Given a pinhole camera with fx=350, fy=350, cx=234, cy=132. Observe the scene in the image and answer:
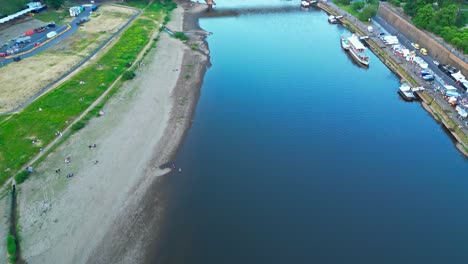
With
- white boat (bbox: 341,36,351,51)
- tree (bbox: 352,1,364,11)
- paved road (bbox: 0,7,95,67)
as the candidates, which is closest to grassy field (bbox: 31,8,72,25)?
paved road (bbox: 0,7,95,67)

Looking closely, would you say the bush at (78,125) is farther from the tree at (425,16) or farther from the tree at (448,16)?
the tree at (448,16)

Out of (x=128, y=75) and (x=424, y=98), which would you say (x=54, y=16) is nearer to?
(x=128, y=75)

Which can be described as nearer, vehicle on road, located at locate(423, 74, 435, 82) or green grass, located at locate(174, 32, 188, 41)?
vehicle on road, located at locate(423, 74, 435, 82)

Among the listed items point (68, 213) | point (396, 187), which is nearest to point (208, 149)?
point (68, 213)

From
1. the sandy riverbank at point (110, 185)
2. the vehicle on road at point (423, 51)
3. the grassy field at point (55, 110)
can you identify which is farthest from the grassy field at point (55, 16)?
the vehicle on road at point (423, 51)

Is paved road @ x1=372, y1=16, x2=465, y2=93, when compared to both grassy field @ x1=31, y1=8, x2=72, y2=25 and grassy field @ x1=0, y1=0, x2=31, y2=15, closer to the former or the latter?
grassy field @ x1=31, y1=8, x2=72, y2=25

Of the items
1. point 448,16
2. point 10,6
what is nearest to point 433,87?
point 448,16

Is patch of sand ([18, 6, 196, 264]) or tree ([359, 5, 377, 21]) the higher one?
tree ([359, 5, 377, 21])
